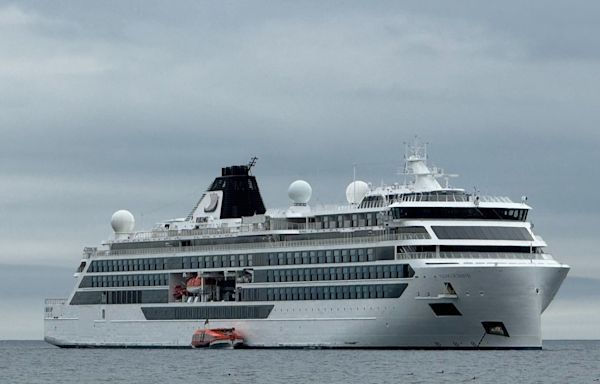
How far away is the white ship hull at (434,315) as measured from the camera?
111 m

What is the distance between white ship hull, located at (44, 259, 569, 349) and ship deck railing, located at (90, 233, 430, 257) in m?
3.42

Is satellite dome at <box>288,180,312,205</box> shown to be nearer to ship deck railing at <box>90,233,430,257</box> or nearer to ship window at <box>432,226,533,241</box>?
ship deck railing at <box>90,233,430,257</box>

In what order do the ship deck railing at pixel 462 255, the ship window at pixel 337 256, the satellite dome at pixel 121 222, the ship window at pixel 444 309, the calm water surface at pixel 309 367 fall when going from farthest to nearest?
the satellite dome at pixel 121 222 < the ship window at pixel 337 256 < the ship deck railing at pixel 462 255 < the ship window at pixel 444 309 < the calm water surface at pixel 309 367

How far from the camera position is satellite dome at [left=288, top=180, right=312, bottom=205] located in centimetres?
12900

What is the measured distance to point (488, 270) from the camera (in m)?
110

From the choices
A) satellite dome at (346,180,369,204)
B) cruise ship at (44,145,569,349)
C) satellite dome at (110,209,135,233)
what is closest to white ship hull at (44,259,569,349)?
cruise ship at (44,145,569,349)

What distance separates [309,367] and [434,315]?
12.1 m

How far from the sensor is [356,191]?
12650cm

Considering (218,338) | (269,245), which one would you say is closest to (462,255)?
(269,245)

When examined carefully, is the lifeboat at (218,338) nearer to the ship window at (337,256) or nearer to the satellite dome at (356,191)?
the ship window at (337,256)

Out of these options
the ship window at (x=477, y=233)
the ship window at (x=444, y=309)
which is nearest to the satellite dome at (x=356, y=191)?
the ship window at (x=477, y=233)

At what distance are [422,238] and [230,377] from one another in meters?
20.6

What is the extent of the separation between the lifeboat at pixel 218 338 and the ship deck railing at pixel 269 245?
20.5 ft

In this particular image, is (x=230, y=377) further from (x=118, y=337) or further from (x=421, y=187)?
(x=118, y=337)
